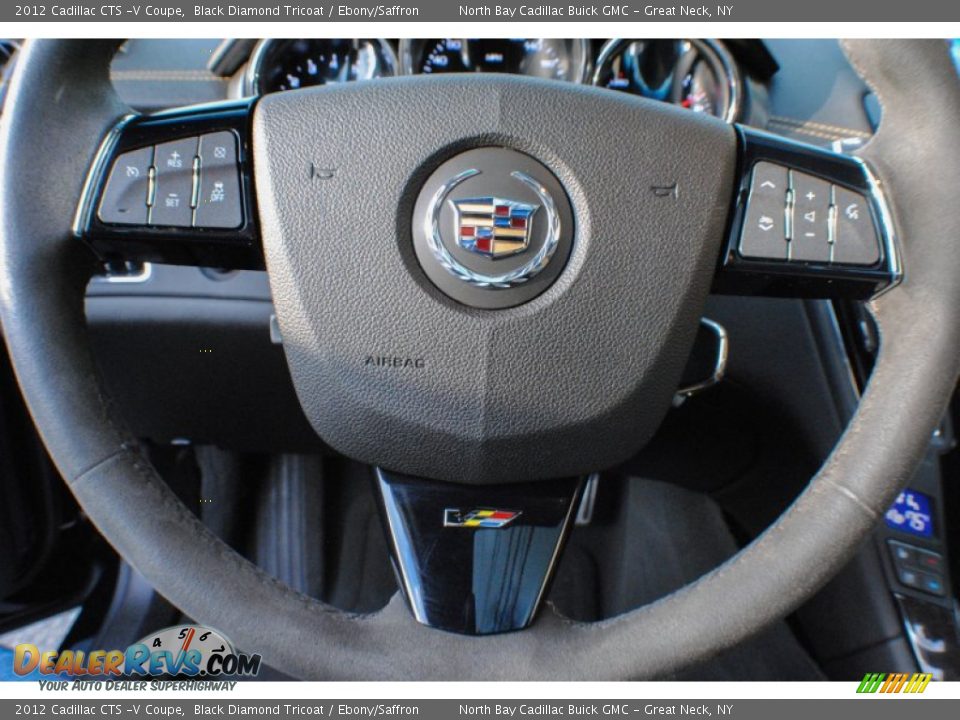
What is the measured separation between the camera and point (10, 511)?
130cm

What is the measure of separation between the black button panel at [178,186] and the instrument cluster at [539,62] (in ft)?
1.65

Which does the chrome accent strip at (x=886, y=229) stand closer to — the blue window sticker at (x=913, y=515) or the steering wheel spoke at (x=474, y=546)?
the steering wheel spoke at (x=474, y=546)

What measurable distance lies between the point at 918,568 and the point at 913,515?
8 centimetres

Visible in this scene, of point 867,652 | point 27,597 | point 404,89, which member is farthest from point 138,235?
point 867,652

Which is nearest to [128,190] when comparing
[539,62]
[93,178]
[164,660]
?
[93,178]

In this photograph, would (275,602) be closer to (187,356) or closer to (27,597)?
(187,356)

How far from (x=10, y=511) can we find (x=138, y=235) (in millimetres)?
829

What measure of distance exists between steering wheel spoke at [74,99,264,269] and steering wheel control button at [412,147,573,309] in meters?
0.17

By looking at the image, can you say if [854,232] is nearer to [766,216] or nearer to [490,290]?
[766,216]

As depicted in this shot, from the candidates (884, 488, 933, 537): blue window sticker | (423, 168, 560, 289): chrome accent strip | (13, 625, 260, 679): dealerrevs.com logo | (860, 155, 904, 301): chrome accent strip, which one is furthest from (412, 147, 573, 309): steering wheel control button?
(884, 488, 933, 537): blue window sticker

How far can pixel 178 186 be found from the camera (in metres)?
0.71

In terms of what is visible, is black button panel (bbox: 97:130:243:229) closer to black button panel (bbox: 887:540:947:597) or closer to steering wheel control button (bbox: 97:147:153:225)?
steering wheel control button (bbox: 97:147:153:225)

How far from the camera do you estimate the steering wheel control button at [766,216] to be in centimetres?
72

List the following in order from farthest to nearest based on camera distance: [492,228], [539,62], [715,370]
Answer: [539,62], [715,370], [492,228]
